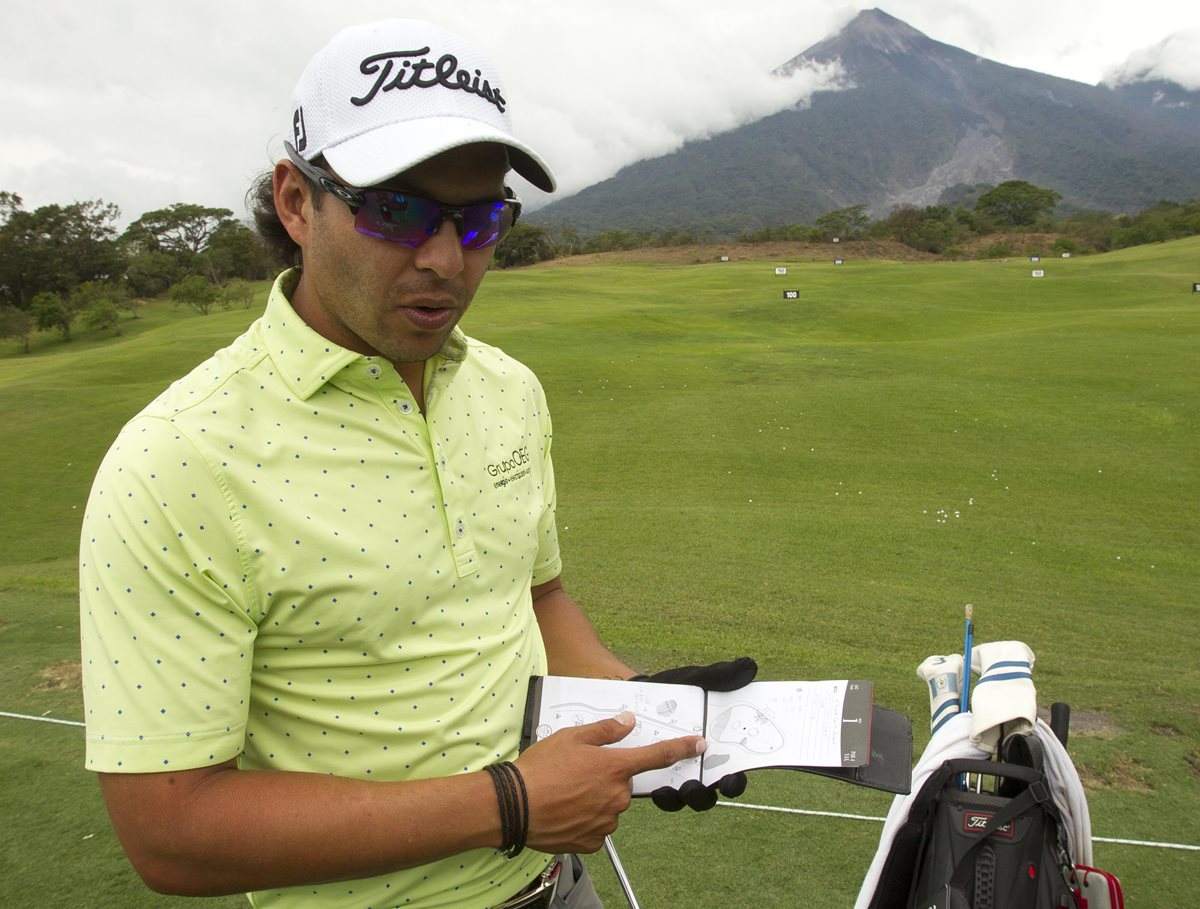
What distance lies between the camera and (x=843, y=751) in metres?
1.68

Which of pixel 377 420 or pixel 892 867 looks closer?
pixel 377 420

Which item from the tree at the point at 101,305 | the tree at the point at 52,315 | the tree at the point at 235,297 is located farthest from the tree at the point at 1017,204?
the tree at the point at 52,315

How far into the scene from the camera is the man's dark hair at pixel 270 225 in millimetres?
1866

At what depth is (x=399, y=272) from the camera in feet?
4.81

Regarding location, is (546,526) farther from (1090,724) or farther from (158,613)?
(1090,724)

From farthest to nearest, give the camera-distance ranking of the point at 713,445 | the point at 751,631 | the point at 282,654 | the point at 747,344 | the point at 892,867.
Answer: the point at 747,344 < the point at 713,445 < the point at 751,631 < the point at 892,867 < the point at 282,654

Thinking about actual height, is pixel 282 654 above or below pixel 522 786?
above

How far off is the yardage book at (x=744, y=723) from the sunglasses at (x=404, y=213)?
884 mm

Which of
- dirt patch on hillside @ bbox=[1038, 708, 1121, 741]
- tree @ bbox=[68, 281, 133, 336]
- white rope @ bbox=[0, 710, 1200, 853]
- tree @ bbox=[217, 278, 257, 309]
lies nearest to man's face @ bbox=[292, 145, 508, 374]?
white rope @ bbox=[0, 710, 1200, 853]

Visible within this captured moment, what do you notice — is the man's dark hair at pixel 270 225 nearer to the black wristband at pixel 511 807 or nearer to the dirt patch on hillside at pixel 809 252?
the black wristband at pixel 511 807

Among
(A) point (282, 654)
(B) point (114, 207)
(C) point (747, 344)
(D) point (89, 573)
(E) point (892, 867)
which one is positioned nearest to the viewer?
(D) point (89, 573)

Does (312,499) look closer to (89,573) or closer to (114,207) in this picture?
(89,573)

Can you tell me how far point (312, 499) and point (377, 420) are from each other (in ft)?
0.68

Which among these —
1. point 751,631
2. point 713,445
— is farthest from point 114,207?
point 751,631
